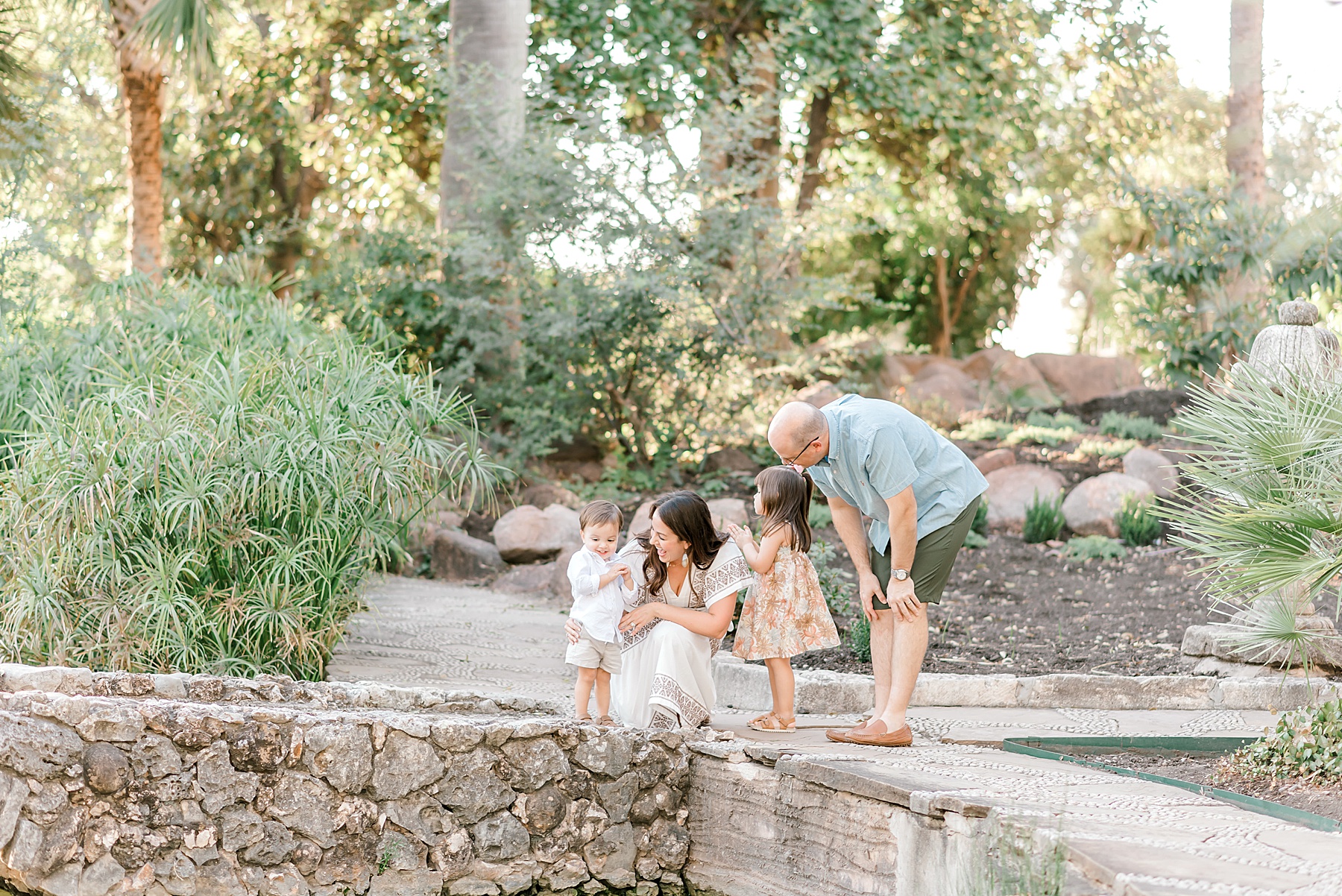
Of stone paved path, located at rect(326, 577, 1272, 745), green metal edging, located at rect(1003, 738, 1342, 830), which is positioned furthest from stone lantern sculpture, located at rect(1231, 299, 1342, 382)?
green metal edging, located at rect(1003, 738, 1342, 830)

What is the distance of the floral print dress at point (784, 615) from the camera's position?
15.4 ft

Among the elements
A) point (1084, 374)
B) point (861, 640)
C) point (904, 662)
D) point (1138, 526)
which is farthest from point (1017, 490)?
point (1084, 374)

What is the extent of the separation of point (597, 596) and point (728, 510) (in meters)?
4.84

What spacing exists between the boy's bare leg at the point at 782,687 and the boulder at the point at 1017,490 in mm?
5244

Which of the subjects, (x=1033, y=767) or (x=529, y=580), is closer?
(x=1033, y=767)

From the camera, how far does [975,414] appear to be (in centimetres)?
1348

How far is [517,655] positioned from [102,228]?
42.1 feet

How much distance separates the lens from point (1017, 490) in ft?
32.9

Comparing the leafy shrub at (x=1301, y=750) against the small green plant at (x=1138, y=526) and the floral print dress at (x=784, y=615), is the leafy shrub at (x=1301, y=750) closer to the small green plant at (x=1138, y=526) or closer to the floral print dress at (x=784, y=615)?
the floral print dress at (x=784, y=615)

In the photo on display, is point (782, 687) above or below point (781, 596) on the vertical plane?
below

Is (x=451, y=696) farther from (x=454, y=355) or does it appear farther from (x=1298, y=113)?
(x=1298, y=113)

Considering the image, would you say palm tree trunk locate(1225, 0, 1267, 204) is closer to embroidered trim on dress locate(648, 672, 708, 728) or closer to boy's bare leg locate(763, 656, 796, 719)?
boy's bare leg locate(763, 656, 796, 719)

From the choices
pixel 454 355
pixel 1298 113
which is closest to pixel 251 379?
pixel 454 355

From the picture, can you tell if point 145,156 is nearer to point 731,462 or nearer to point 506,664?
point 731,462
